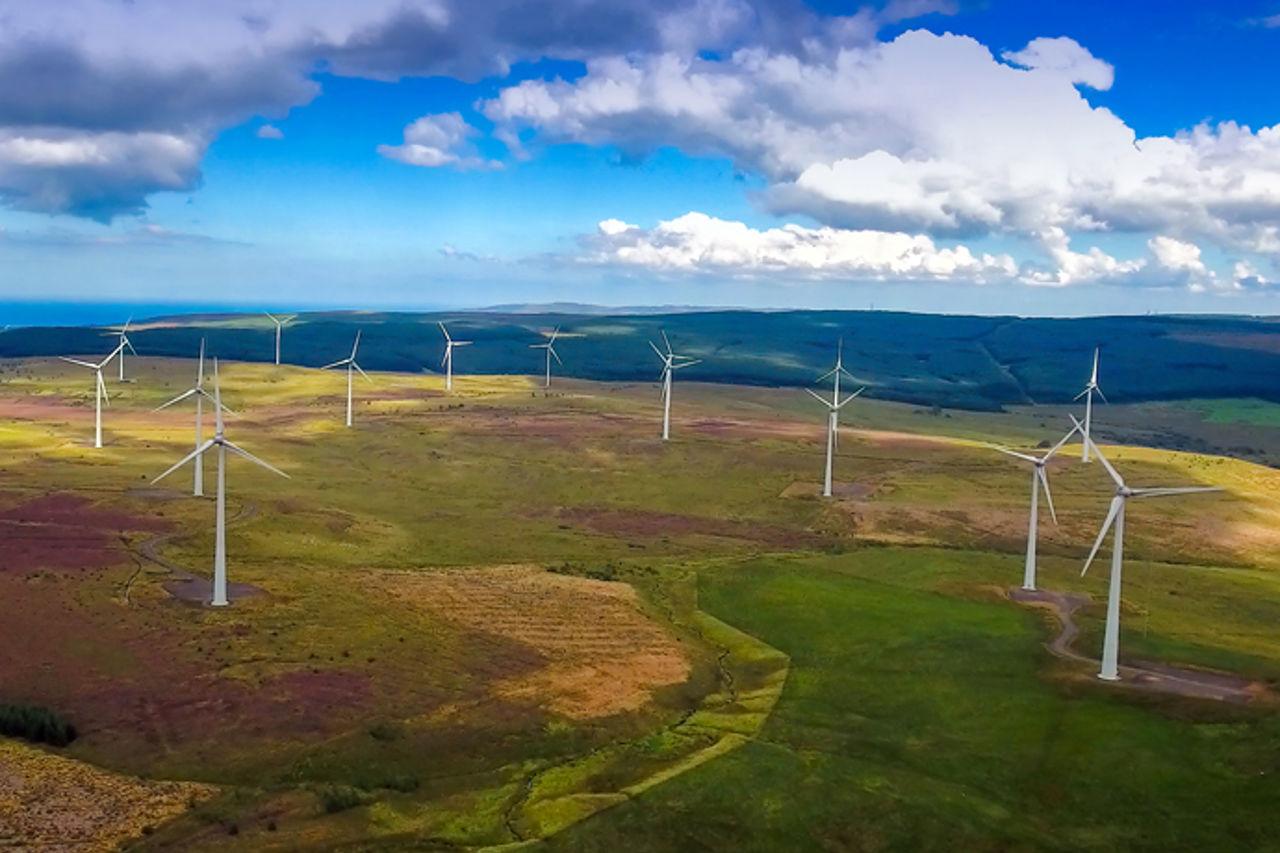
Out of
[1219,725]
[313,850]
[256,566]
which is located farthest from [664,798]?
[256,566]

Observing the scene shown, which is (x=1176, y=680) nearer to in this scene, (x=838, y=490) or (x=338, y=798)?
(x=338, y=798)

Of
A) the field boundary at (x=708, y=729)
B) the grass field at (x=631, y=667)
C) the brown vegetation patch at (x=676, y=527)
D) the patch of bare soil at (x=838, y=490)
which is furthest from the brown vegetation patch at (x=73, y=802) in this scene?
the patch of bare soil at (x=838, y=490)

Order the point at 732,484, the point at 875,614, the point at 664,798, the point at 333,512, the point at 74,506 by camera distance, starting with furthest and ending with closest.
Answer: the point at 732,484 → the point at 333,512 → the point at 74,506 → the point at 875,614 → the point at 664,798

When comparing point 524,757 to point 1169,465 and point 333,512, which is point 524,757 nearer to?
point 333,512

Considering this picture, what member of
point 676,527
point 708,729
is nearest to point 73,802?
point 708,729

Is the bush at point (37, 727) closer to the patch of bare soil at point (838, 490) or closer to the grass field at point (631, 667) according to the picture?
the grass field at point (631, 667)

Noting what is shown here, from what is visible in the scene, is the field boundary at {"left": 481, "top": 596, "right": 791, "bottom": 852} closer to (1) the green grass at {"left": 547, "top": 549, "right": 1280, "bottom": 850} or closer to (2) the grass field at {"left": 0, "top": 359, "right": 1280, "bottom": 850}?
(2) the grass field at {"left": 0, "top": 359, "right": 1280, "bottom": 850}
